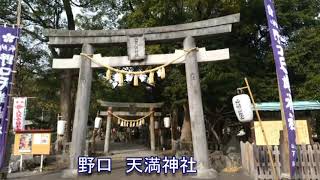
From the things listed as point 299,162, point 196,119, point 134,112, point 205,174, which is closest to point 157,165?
point 205,174

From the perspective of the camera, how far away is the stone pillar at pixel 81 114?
1252 cm

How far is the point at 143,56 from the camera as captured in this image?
514 inches

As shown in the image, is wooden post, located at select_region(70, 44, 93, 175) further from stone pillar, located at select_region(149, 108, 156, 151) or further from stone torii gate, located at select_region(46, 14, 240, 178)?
stone pillar, located at select_region(149, 108, 156, 151)

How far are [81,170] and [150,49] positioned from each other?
9.94m

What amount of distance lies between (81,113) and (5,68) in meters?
3.06

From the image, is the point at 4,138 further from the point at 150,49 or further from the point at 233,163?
the point at 150,49

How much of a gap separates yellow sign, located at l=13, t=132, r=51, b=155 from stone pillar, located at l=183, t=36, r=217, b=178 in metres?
6.80

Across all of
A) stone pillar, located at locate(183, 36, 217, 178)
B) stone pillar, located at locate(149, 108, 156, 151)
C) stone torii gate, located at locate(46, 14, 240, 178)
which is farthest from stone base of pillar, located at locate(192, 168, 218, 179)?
stone pillar, located at locate(149, 108, 156, 151)

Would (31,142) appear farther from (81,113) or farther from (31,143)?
(81,113)

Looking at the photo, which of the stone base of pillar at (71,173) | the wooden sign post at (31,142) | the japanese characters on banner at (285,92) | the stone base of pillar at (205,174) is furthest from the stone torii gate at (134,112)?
the japanese characters on banner at (285,92)

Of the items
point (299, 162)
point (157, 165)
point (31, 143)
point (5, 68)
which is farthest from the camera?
point (31, 143)

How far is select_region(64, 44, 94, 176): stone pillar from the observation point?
12.5 meters

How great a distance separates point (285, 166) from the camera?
416 inches

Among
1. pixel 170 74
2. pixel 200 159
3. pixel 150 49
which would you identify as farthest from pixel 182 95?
pixel 200 159
